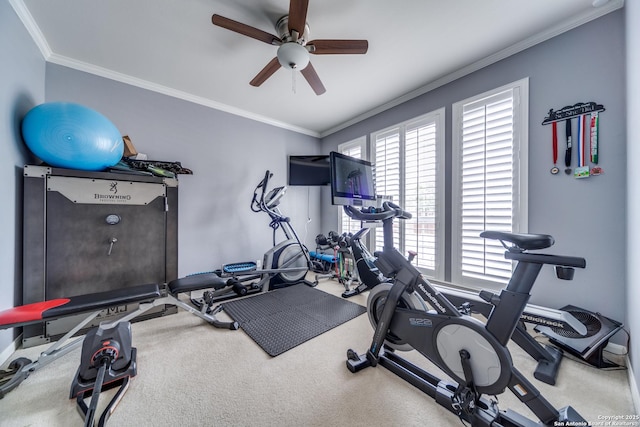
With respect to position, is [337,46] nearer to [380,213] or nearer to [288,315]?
[380,213]

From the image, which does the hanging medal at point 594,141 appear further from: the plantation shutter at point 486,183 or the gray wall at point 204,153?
the gray wall at point 204,153

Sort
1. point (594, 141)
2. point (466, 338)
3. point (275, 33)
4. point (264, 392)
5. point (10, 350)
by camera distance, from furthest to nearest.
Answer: point (275, 33)
point (594, 141)
point (10, 350)
point (264, 392)
point (466, 338)

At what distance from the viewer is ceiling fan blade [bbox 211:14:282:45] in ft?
5.29

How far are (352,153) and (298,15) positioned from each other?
2.57 metres

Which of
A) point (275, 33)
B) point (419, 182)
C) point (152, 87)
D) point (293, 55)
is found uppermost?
point (275, 33)

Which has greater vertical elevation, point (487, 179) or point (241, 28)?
point (241, 28)

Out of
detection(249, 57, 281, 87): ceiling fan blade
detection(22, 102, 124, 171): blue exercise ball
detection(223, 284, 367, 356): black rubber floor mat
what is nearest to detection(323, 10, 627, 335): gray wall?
detection(223, 284, 367, 356): black rubber floor mat

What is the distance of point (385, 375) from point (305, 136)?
13.4ft

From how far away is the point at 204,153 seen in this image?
3.26 metres

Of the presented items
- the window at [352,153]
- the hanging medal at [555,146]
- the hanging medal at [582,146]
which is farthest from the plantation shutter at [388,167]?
the hanging medal at [582,146]

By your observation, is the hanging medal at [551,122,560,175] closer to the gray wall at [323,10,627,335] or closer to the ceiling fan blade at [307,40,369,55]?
the gray wall at [323,10,627,335]

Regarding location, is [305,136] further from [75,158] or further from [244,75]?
[75,158]

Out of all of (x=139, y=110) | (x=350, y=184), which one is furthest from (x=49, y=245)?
(x=350, y=184)

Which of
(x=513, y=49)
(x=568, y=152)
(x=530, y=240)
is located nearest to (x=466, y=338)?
(x=530, y=240)
